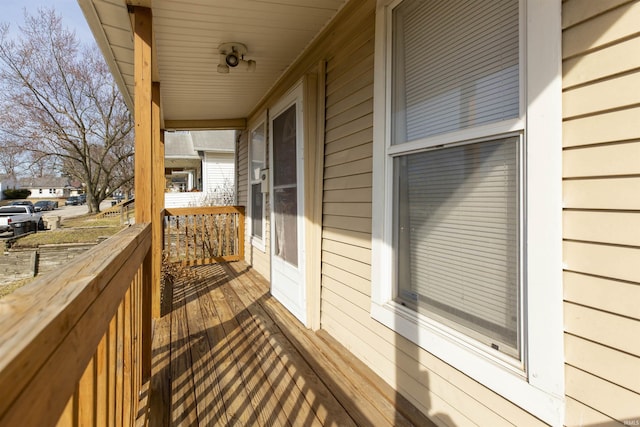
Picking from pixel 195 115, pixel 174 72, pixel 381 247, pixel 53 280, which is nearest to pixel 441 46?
pixel 381 247

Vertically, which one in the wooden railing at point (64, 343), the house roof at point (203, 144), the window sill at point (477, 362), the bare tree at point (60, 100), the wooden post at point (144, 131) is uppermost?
the bare tree at point (60, 100)

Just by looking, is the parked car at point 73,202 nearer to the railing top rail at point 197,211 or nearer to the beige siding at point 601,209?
the railing top rail at point 197,211

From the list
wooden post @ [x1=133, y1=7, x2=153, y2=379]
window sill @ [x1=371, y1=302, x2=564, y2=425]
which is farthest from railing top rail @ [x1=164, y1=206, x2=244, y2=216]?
window sill @ [x1=371, y1=302, x2=564, y2=425]

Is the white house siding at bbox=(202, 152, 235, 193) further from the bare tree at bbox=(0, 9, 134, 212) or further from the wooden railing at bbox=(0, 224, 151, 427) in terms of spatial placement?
the wooden railing at bbox=(0, 224, 151, 427)

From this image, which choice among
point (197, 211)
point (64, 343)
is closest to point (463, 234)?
point (64, 343)

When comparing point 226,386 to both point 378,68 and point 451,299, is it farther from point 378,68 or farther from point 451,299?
point 378,68

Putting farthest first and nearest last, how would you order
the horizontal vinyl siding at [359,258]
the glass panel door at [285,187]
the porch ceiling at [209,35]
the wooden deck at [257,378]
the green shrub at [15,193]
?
1. the green shrub at [15,193]
2. the glass panel door at [285,187]
3. the porch ceiling at [209,35]
4. the wooden deck at [257,378]
5. the horizontal vinyl siding at [359,258]

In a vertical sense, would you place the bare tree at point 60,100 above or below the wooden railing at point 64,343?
above

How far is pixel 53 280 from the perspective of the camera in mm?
646

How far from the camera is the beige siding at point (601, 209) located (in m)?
1.03

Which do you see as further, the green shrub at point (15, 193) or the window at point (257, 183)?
the green shrub at point (15, 193)

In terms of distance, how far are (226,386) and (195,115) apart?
14.4ft

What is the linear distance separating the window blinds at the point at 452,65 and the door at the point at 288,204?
123 cm

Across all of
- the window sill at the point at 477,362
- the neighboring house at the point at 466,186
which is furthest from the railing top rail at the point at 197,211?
the window sill at the point at 477,362
